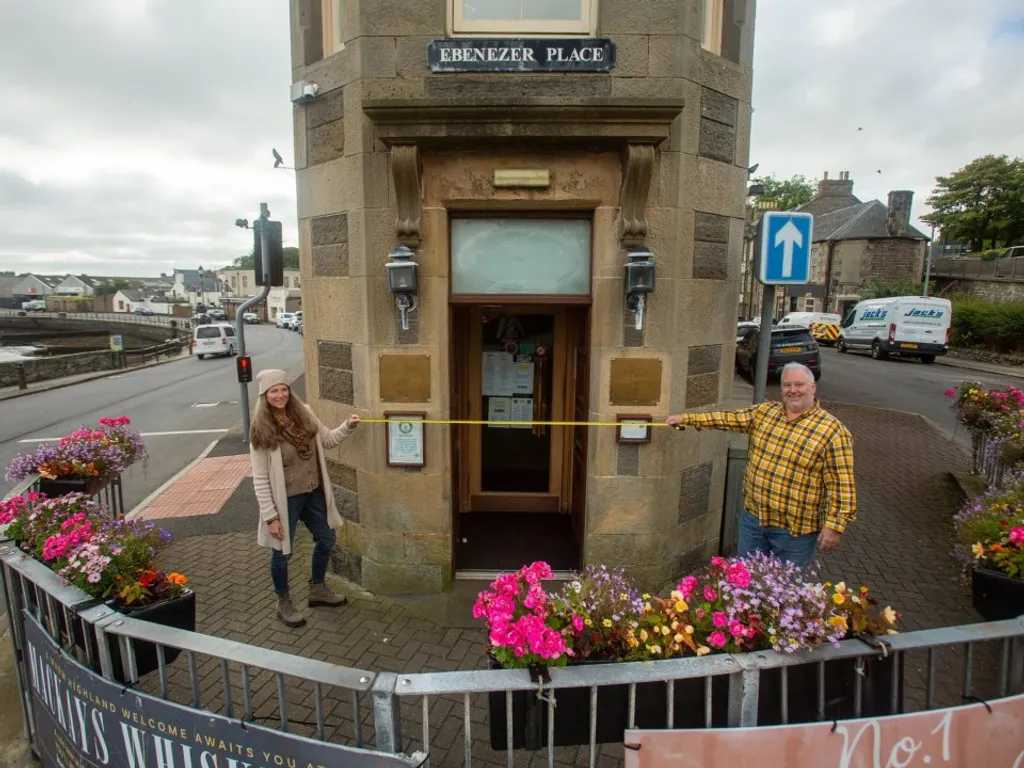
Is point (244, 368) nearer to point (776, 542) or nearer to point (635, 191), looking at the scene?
point (635, 191)

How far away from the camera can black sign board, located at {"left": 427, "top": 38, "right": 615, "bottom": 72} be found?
14.1 feet

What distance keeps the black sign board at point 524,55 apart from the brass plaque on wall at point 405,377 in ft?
7.18

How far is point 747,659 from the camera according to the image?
2387 mm

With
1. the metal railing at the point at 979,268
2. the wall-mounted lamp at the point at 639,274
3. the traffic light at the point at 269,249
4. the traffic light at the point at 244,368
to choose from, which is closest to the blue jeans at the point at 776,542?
the wall-mounted lamp at the point at 639,274

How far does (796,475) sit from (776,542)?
21.5 inches

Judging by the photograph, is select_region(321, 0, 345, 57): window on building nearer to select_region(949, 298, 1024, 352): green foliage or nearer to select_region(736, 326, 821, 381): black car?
select_region(736, 326, 821, 381): black car

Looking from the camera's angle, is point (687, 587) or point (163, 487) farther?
point (163, 487)

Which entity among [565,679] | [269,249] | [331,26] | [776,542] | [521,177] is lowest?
[776,542]

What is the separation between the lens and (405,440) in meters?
4.80

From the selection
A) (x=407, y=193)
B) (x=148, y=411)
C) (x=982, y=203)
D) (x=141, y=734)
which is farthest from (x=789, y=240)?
(x=982, y=203)

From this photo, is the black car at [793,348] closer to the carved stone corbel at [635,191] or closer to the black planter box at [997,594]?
the carved stone corbel at [635,191]

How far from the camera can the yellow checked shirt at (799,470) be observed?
3514 mm

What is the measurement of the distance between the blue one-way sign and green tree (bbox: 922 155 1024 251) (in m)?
47.5

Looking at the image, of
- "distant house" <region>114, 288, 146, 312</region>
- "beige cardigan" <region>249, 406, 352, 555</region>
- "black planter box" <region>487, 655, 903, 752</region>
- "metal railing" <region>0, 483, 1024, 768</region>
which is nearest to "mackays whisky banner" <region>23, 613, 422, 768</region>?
"metal railing" <region>0, 483, 1024, 768</region>
